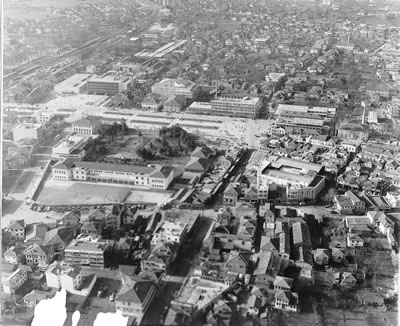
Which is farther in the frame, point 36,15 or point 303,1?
point 303,1

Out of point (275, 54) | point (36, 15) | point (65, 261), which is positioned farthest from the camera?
point (275, 54)

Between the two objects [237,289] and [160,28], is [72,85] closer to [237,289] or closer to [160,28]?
Result: [160,28]

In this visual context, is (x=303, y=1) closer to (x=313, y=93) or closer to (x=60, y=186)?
(x=313, y=93)

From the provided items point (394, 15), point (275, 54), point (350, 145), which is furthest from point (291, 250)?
point (275, 54)

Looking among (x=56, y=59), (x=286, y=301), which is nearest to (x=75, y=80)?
(x=56, y=59)

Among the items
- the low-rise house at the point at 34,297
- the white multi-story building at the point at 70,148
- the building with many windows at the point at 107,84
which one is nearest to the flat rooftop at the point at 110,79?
the building with many windows at the point at 107,84

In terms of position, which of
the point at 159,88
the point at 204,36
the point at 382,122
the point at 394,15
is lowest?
the point at 382,122

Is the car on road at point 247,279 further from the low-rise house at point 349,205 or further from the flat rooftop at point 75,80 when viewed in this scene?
the flat rooftop at point 75,80
